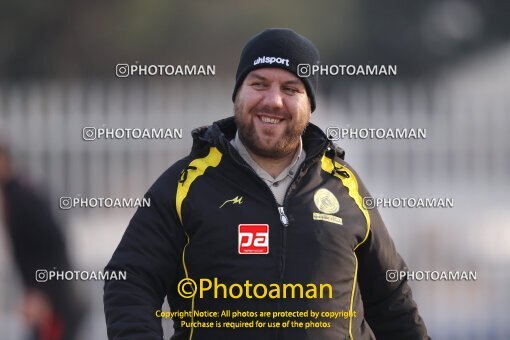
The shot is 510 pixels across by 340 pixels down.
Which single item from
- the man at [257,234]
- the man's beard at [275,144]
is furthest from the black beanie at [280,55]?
the man's beard at [275,144]

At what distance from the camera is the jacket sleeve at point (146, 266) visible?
1.87 meters

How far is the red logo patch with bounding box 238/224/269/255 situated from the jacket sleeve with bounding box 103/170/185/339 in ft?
0.50

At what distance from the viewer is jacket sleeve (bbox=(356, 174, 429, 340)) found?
7.03 feet

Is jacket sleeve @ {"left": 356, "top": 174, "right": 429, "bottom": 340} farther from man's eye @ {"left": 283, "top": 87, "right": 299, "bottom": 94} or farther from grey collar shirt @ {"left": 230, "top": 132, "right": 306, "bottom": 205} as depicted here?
man's eye @ {"left": 283, "top": 87, "right": 299, "bottom": 94}

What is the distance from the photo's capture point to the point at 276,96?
2.06 m

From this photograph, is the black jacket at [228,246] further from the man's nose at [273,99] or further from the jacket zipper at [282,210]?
the man's nose at [273,99]

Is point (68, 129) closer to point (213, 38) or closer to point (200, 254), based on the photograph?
point (213, 38)

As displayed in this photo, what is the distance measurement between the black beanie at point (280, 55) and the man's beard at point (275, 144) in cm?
10

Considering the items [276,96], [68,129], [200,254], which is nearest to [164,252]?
[200,254]

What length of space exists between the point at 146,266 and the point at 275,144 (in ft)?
1.50

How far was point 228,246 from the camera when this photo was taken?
196 centimetres

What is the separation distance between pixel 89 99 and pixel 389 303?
2093 millimetres

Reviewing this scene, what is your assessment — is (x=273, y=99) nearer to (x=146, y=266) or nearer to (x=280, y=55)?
(x=280, y=55)

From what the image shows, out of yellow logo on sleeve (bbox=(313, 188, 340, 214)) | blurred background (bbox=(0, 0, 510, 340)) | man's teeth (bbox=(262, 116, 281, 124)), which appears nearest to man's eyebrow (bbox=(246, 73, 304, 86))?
man's teeth (bbox=(262, 116, 281, 124))
